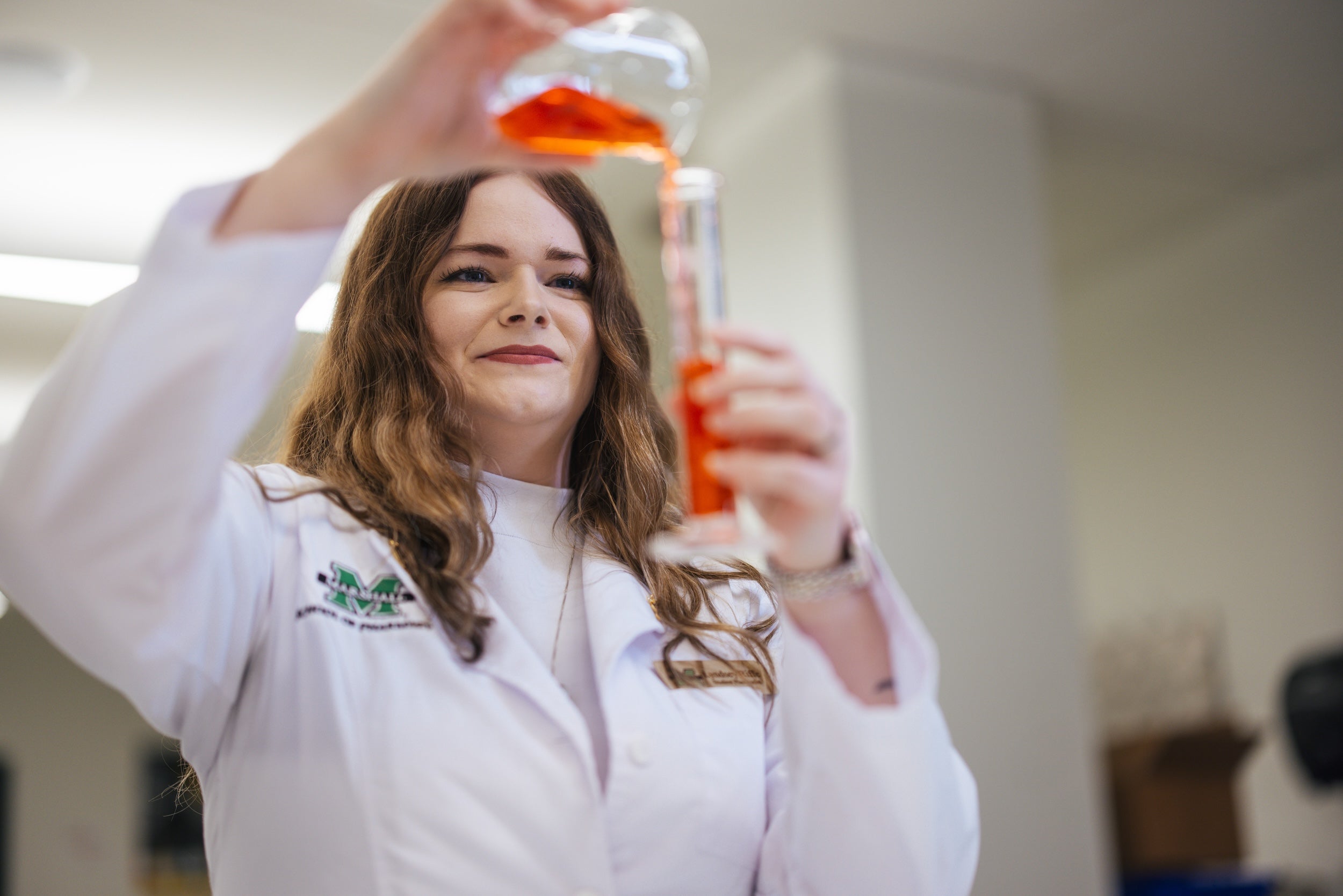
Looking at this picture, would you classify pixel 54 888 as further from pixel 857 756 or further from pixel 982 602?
pixel 857 756

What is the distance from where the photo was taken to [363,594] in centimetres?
106

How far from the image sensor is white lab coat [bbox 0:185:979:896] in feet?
2.57

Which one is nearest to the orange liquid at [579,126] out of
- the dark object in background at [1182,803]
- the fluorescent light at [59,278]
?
the fluorescent light at [59,278]

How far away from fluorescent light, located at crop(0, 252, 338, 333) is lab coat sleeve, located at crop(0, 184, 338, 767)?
10.4 ft

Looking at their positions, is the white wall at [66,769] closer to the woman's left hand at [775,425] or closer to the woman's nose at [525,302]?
the woman's nose at [525,302]

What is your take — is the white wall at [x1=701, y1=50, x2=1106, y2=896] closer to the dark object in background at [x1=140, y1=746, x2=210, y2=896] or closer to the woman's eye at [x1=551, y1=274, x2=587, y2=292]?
the woman's eye at [x1=551, y1=274, x2=587, y2=292]

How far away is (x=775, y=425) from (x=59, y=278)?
12.2 ft

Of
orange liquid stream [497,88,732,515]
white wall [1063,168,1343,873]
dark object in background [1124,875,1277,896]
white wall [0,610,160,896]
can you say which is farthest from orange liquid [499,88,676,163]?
white wall [0,610,160,896]

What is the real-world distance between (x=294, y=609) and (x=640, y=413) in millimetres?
503

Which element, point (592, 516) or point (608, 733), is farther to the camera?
point (592, 516)

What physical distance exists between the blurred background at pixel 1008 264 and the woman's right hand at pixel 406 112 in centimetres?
138

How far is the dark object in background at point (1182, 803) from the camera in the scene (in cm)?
376

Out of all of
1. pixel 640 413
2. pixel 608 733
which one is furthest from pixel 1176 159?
pixel 608 733

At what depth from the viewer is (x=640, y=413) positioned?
1.39 metres
